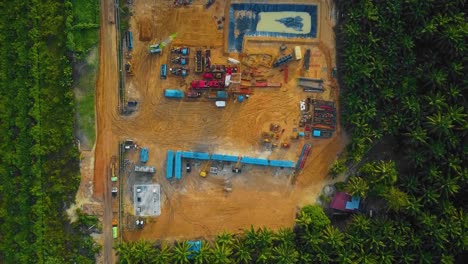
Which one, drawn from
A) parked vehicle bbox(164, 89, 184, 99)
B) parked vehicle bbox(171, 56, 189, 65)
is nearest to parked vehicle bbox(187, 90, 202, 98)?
parked vehicle bbox(164, 89, 184, 99)

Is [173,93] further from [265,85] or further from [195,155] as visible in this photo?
[265,85]

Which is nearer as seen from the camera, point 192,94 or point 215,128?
point 192,94

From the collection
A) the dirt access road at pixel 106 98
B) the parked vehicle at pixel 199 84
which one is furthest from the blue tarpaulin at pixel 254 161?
the dirt access road at pixel 106 98

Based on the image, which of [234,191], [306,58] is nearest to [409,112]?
[306,58]

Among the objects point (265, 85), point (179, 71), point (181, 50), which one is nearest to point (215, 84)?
point (179, 71)

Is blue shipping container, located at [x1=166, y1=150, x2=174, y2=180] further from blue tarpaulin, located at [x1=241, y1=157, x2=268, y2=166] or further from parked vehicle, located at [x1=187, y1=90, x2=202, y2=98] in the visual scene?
blue tarpaulin, located at [x1=241, y1=157, x2=268, y2=166]
